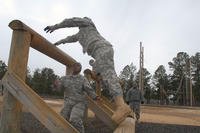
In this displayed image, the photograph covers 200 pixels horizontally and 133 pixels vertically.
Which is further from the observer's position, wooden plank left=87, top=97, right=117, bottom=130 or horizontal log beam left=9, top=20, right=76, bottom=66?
wooden plank left=87, top=97, right=117, bottom=130

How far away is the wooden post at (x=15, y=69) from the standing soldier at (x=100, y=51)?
59cm

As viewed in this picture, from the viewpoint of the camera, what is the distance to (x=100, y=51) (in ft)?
14.9

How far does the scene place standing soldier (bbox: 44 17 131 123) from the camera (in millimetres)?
Answer: 4196

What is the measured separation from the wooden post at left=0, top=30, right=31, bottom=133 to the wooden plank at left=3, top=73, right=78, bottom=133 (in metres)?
0.13

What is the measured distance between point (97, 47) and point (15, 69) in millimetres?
1059

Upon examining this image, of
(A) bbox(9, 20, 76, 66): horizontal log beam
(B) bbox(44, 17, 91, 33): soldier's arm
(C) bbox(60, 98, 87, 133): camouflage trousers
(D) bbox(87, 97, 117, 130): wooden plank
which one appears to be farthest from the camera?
(C) bbox(60, 98, 87, 133): camouflage trousers

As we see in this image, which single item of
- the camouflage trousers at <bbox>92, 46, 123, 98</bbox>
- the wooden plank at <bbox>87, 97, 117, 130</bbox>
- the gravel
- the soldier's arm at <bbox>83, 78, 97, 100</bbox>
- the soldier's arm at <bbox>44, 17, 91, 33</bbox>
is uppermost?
the soldier's arm at <bbox>44, 17, 91, 33</bbox>

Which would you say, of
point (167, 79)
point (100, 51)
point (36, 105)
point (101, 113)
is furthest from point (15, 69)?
point (167, 79)

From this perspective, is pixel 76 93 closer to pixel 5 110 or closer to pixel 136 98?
pixel 5 110

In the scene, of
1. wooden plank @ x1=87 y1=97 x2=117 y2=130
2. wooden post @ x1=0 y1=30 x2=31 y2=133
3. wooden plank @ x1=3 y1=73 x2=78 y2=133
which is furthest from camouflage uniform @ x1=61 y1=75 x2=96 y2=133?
wooden plank @ x1=3 y1=73 x2=78 y2=133

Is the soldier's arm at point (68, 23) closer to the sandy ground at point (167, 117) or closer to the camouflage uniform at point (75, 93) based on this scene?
the camouflage uniform at point (75, 93)

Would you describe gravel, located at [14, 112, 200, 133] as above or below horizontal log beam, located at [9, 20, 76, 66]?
below

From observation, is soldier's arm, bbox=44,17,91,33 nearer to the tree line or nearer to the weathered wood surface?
the weathered wood surface

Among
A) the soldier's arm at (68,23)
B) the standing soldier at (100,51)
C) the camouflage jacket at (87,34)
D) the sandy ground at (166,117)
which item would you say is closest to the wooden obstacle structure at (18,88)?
the soldier's arm at (68,23)
